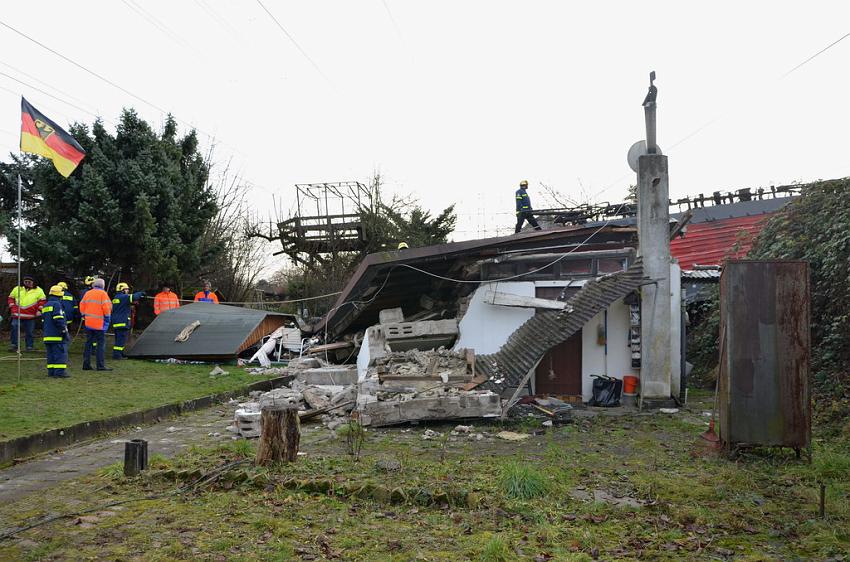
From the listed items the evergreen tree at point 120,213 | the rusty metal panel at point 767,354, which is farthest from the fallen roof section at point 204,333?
the rusty metal panel at point 767,354

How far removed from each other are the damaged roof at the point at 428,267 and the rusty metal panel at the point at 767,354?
19.9 feet

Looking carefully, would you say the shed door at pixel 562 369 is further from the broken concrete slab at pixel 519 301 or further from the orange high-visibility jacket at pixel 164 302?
the orange high-visibility jacket at pixel 164 302

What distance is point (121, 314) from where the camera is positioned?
53.3 feet

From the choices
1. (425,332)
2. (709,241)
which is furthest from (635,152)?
(709,241)

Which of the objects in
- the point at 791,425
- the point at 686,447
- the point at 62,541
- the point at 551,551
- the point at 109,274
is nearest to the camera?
the point at 551,551

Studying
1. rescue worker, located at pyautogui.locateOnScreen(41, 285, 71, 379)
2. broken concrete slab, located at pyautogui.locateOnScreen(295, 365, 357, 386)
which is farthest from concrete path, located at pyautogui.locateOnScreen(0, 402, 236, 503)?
rescue worker, located at pyautogui.locateOnScreen(41, 285, 71, 379)

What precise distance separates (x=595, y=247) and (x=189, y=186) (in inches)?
498

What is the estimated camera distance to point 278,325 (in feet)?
65.5

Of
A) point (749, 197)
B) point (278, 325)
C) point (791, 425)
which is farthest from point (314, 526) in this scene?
point (749, 197)

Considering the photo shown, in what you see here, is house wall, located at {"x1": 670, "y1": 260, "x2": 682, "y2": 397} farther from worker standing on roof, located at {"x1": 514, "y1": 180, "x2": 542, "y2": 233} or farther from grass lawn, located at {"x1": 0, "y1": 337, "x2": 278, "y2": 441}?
grass lawn, located at {"x1": 0, "y1": 337, "x2": 278, "y2": 441}

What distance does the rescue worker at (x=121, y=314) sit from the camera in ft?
52.2

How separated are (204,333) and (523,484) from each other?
13737mm

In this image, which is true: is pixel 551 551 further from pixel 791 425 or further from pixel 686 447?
pixel 686 447

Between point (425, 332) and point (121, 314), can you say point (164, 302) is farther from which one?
point (425, 332)
